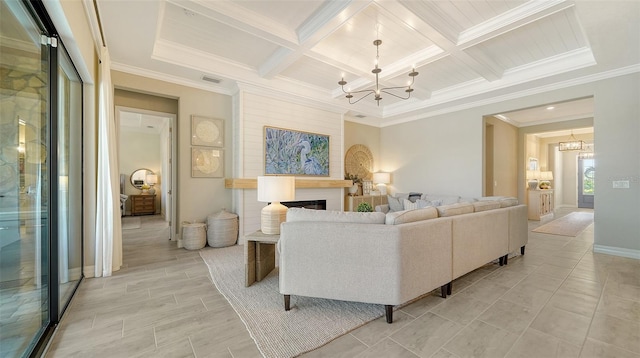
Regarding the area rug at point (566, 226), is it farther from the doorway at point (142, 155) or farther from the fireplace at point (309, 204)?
the doorway at point (142, 155)

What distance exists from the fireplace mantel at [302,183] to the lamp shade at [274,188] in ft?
5.79

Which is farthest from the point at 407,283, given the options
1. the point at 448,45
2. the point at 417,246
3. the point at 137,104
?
the point at 137,104

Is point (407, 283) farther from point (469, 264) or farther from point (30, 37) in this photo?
point (30, 37)

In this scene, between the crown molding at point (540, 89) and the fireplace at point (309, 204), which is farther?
the fireplace at point (309, 204)

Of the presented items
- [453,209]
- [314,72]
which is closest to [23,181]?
[453,209]

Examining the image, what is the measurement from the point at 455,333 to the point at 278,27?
3.65 metres

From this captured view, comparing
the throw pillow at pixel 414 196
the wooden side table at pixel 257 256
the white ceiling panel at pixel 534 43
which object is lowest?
the wooden side table at pixel 257 256

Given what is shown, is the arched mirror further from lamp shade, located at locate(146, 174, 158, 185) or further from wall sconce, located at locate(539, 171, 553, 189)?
wall sconce, located at locate(539, 171, 553, 189)

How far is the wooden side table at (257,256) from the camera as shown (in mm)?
2604

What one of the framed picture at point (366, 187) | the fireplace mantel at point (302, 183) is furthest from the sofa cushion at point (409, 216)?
the framed picture at point (366, 187)

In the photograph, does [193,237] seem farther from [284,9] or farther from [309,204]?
[284,9]

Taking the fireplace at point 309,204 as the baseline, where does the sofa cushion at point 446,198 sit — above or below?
above

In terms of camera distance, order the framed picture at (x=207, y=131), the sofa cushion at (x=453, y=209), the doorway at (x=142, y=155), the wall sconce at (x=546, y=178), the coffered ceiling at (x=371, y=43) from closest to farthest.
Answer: the sofa cushion at (x=453, y=209)
the coffered ceiling at (x=371, y=43)
the framed picture at (x=207, y=131)
the doorway at (x=142, y=155)
the wall sconce at (x=546, y=178)

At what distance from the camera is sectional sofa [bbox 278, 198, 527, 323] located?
1.98 metres
